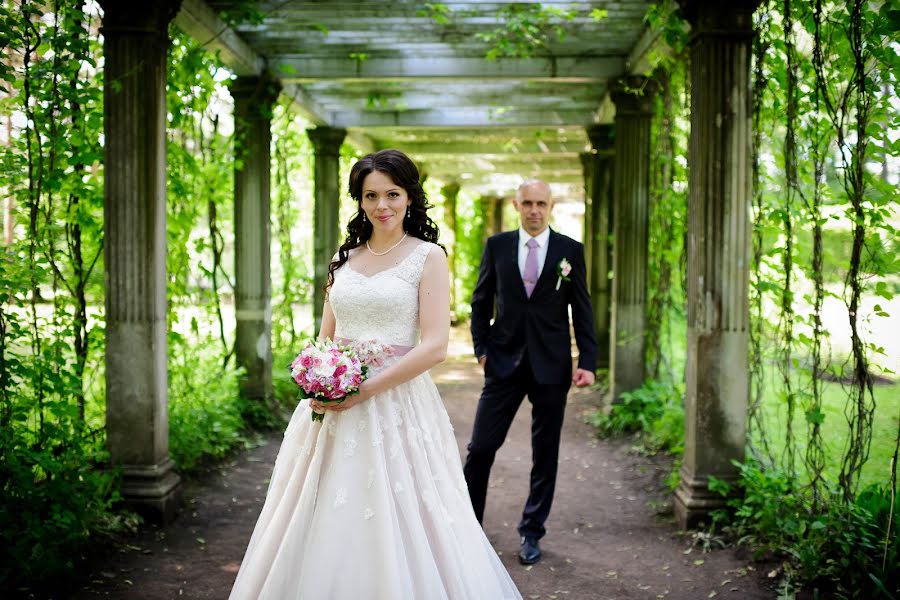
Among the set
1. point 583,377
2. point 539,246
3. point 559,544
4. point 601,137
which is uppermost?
point 601,137

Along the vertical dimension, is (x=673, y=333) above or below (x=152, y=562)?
above

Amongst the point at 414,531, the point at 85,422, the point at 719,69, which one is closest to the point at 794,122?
the point at 719,69

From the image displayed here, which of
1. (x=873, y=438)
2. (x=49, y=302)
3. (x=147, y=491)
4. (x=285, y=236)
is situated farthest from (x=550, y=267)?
(x=285, y=236)

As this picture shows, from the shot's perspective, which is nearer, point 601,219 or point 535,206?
point 535,206

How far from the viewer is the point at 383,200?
2.95 m

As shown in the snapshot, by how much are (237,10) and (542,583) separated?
5007 millimetres

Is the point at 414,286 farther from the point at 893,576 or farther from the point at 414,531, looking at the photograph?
the point at 893,576

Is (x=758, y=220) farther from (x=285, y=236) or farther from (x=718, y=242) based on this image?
(x=285, y=236)

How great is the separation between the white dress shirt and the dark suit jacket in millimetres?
33

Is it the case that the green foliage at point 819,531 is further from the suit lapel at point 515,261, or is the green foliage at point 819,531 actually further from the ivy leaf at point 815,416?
the suit lapel at point 515,261

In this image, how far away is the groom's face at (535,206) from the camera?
4.42m

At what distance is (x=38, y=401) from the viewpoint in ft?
14.4

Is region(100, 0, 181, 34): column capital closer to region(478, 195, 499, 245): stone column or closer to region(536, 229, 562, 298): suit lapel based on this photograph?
region(536, 229, 562, 298): suit lapel

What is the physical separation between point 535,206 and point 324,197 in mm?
7879
